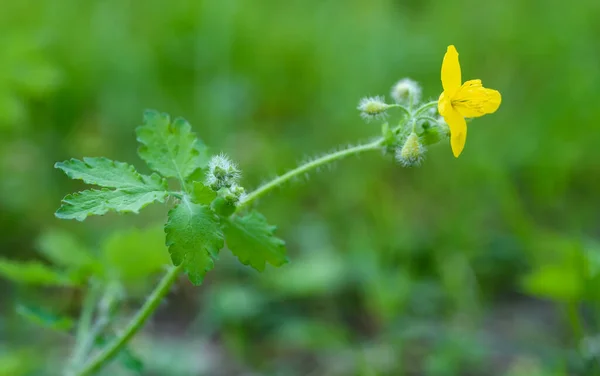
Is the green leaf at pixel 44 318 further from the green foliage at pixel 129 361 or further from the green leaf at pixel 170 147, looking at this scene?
the green leaf at pixel 170 147

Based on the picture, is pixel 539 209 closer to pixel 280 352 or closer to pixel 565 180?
pixel 565 180

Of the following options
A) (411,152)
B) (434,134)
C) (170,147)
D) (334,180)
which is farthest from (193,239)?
(334,180)

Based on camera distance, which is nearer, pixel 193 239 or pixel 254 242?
pixel 193 239

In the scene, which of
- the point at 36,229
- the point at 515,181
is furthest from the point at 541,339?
the point at 36,229

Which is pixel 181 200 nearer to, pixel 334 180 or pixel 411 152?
pixel 411 152

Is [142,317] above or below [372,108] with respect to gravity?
below

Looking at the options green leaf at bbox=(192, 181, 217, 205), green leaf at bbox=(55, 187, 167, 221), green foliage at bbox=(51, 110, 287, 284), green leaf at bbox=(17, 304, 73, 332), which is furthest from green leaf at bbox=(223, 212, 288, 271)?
green leaf at bbox=(17, 304, 73, 332)
